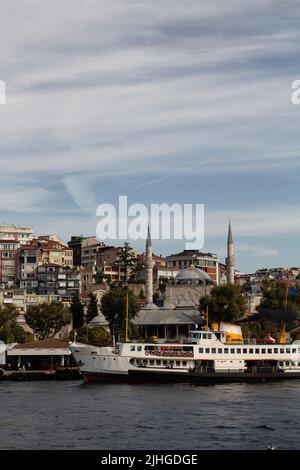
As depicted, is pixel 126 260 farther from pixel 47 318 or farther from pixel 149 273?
pixel 47 318

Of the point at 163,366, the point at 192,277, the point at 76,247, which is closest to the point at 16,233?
the point at 76,247

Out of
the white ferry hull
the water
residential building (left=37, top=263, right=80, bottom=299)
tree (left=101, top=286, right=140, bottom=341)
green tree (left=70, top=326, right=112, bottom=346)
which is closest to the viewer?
the water

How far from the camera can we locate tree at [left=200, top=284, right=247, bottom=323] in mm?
97062

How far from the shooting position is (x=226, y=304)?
3826 inches

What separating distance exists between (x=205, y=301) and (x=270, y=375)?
104ft

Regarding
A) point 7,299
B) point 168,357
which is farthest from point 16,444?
point 7,299

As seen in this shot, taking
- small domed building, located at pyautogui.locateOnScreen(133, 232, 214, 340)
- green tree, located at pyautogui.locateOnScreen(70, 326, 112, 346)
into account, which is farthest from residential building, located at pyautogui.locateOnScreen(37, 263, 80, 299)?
green tree, located at pyautogui.locateOnScreen(70, 326, 112, 346)

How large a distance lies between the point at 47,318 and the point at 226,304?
63.1 feet

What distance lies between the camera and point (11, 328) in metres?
94.2

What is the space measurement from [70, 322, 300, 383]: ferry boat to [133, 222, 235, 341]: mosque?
115 feet

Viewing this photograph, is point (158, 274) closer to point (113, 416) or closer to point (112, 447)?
point (113, 416)

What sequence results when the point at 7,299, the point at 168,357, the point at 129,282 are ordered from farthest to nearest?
1. the point at 129,282
2. the point at 7,299
3. the point at 168,357

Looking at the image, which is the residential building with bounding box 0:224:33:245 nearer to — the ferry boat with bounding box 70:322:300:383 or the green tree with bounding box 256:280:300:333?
the green tree with bounding box 256:280:300:333
